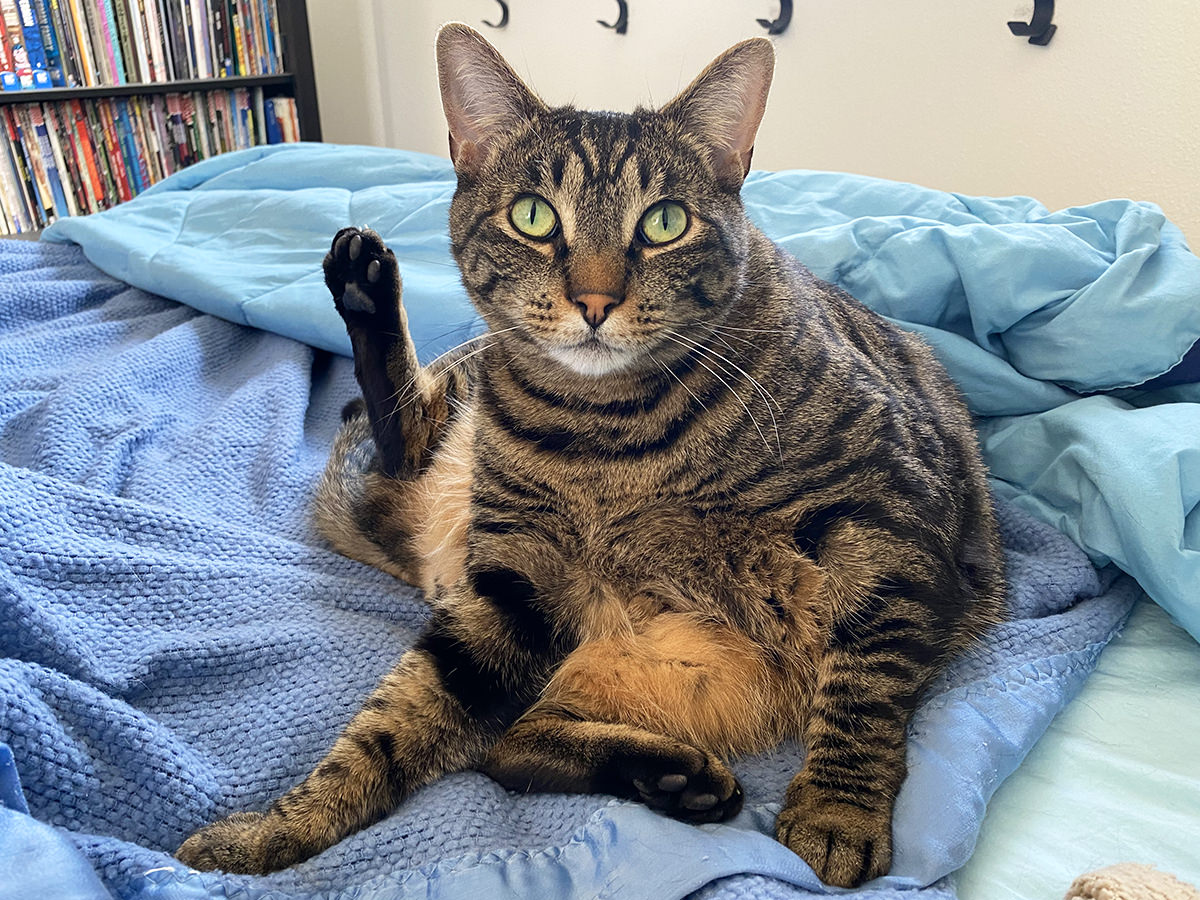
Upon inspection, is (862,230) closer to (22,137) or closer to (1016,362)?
(1016,362)

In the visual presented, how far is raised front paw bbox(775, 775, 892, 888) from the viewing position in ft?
2.30

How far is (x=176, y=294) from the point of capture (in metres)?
1.69

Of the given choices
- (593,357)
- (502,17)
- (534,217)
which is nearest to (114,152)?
(502,17)

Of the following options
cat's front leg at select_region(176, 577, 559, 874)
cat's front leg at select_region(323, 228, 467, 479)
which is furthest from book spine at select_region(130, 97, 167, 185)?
cat's front leg at select_region(176, 577, 559, 874)

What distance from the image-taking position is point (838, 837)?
71 cm

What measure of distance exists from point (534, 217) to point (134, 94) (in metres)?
2.96

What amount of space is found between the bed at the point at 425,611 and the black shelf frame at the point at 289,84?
5.82 ft

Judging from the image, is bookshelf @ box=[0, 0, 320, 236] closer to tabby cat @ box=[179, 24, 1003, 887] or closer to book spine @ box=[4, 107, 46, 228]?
book spine @ box=[4, 107, 46, 228]

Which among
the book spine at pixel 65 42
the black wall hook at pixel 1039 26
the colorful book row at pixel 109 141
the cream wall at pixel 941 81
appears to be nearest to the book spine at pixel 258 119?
the colorful book row at pixel 109 141

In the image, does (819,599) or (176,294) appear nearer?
(819,599)

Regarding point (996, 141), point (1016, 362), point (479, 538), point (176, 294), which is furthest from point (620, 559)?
point (996, 141)

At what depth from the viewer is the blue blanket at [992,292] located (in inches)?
39.2

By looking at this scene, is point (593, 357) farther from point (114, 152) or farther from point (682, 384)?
point (114, 152)

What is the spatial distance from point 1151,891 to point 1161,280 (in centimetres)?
86
